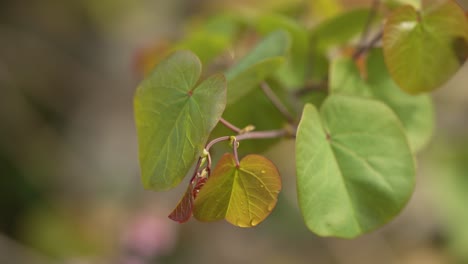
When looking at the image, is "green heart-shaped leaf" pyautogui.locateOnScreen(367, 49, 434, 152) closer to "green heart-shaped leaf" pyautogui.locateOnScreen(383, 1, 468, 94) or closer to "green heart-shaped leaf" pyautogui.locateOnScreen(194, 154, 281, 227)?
"green heart-shaped leaf" pyautogui.locateOnScreen(383, 1, 468, 94)

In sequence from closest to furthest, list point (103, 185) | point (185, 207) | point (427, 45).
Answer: point (185, 207)
point (427, 45)
point (103, 185)

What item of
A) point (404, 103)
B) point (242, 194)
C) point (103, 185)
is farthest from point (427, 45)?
point (103, 185)

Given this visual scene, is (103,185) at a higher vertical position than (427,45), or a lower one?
lower

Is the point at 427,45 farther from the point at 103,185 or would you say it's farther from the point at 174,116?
→ the point at 103,185

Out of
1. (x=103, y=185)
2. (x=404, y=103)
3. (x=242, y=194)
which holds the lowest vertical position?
(x=103, y=185)

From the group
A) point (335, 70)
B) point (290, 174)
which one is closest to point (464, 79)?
point (290, 174)

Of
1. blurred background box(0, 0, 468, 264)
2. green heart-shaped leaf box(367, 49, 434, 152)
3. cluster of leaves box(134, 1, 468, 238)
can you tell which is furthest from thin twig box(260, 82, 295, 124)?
blurred background box(0, 0, 468, 264)

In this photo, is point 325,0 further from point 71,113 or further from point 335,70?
point 71,113
